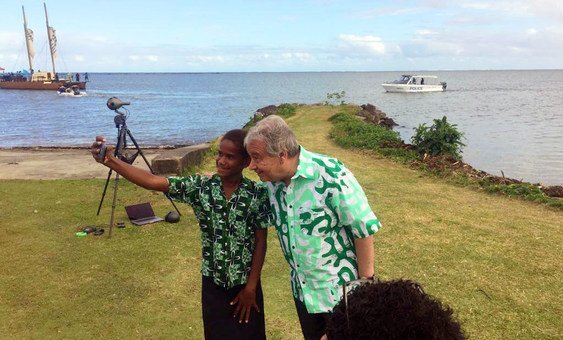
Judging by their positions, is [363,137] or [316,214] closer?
[316,214]

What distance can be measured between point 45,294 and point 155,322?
1.37 meters

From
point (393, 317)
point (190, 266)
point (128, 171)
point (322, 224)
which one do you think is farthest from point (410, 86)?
point (393, 317)

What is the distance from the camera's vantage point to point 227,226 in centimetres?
276

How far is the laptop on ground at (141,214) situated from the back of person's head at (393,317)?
6.12 meters

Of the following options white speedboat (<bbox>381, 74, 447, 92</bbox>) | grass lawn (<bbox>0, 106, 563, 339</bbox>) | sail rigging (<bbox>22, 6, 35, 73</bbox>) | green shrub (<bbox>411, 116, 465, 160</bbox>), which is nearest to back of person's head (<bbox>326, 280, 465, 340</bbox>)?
grass lawn (<bbox>0, 106, 563, 339</bbox>)

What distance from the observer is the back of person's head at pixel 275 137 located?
2244mm

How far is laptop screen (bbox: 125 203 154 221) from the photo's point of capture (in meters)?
7.14

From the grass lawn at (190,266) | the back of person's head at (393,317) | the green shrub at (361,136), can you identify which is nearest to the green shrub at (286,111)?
the green shrub at (361,136)

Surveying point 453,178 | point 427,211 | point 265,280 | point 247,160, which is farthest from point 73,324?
point 453,178

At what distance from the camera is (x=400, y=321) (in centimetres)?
121

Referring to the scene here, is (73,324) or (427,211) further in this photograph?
(427,211)

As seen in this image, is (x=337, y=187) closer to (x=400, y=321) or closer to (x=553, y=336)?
(x=400, y=321)

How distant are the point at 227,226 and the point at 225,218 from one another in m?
0.05

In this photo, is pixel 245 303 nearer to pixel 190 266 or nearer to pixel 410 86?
pixel 190 266
